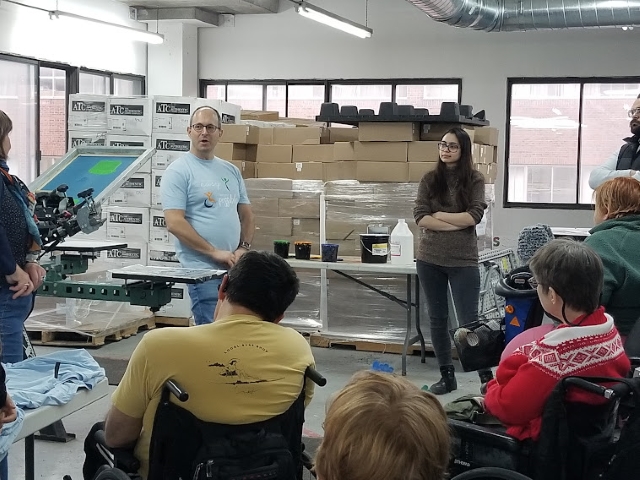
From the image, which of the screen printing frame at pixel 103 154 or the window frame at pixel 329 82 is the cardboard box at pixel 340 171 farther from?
A: the window frame at pixel 329 82

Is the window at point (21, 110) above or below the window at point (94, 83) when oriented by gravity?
below

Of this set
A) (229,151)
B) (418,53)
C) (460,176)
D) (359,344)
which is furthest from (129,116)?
(418,53)

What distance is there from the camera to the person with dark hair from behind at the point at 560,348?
7.04 ft

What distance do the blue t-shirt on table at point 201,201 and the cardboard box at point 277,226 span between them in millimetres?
2003

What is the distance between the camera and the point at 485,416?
240 centimetres

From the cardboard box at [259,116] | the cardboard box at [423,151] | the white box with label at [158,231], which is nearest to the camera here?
the cardboard box at [423,151]

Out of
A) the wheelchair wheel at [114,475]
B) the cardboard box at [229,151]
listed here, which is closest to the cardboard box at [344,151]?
the cardboard box at [229,151]

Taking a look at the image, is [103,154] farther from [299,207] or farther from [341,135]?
[341,135]

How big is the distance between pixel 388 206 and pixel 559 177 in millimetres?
4884

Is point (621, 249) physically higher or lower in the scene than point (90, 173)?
lower

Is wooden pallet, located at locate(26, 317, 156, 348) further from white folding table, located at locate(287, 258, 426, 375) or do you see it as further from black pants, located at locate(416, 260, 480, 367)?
black pants, located at locate(416, 260, 480, 367)

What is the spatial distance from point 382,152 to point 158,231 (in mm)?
1920

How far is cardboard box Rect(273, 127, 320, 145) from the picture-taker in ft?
20.1

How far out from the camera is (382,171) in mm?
5555
